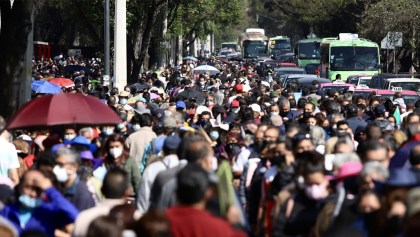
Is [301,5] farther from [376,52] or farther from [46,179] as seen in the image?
[46,179]

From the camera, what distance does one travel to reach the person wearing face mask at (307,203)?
32.7 ft

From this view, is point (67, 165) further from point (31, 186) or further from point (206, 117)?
point (206, 117)

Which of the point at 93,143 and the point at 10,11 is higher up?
the point at 10,11

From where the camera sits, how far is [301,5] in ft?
309

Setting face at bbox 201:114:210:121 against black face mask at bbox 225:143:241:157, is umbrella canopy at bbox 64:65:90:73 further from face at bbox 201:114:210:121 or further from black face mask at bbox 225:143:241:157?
black face mask at bbox 225:143:241:157

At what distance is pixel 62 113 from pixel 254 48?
8354 cm

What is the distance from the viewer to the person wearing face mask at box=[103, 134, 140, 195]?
13594 mm

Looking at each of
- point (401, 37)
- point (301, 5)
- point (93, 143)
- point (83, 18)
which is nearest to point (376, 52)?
point (401, 37)

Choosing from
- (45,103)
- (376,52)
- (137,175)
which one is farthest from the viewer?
(376,52)

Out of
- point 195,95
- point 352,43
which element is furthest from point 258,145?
point 352,43

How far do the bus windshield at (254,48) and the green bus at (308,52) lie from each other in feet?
91.9

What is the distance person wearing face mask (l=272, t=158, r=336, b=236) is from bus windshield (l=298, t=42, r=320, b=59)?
56853 millimetres

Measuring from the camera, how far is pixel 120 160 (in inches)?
539

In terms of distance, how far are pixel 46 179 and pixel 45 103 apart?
4.35 meters
